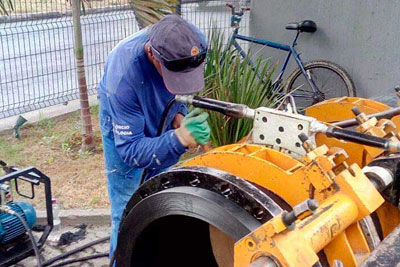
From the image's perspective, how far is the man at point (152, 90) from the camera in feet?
7.05

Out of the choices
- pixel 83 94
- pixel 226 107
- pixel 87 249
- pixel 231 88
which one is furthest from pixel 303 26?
pixel 226 107

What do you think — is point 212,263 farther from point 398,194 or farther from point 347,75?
point 347,75

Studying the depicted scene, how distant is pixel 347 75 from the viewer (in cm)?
572

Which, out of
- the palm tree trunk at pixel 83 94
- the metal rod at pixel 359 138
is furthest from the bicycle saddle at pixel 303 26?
the metal rod at pixel 359 138

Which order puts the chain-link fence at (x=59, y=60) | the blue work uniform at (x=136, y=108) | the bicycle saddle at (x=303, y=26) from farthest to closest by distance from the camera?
1. the chain-link fence at (x=59, y=60)
2. the bicycle saddle at (x=303, y=26)
3. the blue work uniform at (x=136, y=108)

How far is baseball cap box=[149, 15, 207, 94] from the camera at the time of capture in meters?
2.12

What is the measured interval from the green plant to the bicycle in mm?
814

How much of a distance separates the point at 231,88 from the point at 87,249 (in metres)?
1.97

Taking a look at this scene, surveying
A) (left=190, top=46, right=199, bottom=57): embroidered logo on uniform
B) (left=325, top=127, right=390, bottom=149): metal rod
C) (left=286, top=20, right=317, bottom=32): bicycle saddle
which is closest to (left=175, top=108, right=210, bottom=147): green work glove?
(left=190, top=46, right=199, bottom=57): embroidered logo on uniform

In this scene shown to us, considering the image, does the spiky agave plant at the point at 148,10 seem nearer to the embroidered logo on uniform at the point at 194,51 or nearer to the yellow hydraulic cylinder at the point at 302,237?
the embroidered logo on uniform at the point at 194,51

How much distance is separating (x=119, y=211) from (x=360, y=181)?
1626 millimetres

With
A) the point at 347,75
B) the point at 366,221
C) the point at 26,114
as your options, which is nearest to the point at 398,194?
the point at 366,221

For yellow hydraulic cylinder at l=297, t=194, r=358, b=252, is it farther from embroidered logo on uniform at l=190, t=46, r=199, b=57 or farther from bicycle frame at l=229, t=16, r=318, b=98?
bicycle frame at l=229, t=16, r=318, b=98

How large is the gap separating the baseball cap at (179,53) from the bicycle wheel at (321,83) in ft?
12.4
